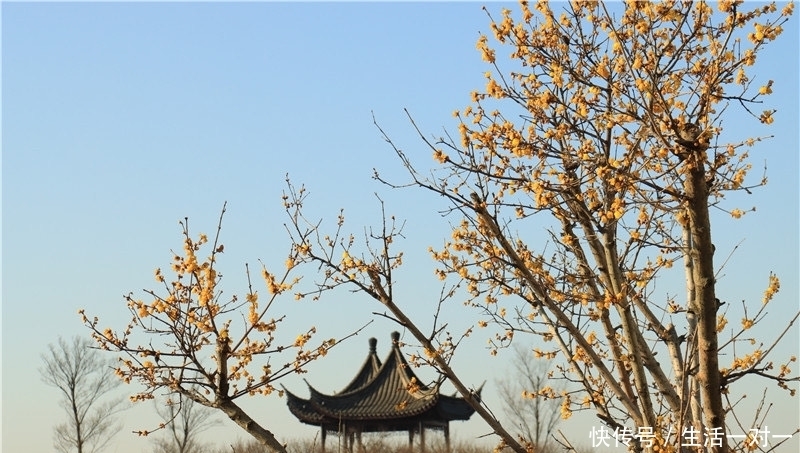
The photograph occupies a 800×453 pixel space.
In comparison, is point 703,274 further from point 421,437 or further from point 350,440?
point 350,440

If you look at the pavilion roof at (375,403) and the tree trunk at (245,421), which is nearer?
the tree trunk at (245,421)

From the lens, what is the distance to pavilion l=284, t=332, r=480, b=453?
68.5 ft

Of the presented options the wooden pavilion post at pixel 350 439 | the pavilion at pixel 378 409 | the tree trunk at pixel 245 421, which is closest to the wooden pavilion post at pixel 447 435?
the pavilion at pixel 378 409

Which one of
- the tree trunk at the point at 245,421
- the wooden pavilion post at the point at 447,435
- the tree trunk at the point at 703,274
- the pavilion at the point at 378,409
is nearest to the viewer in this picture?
the tree trunk at the point at 703,274

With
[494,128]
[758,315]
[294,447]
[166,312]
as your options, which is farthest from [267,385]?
[294,447]

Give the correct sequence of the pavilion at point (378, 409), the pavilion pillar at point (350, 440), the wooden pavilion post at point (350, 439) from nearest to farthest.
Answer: the pavilion pillar at point (350, 440) → the wooden pavilion post at point (350, 439) → the pavilion at point (378, 409)

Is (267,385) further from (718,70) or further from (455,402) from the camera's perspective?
(455,402)

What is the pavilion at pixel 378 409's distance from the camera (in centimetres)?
2088

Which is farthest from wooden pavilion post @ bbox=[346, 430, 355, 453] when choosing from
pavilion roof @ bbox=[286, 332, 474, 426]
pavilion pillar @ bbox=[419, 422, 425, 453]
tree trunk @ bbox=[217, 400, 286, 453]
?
tree trunk @ bbox=[217, 400, 286, 453]

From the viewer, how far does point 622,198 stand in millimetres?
4156

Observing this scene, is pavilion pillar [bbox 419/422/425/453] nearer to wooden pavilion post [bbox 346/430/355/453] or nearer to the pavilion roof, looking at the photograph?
the pavilion roof

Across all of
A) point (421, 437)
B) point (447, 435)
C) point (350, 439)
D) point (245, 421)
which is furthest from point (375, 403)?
point (245, 421)

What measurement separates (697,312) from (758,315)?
2.61 ft

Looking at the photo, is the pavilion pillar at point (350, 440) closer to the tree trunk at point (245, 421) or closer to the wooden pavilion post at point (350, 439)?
the wooden pavilion post at point (350, 439)
